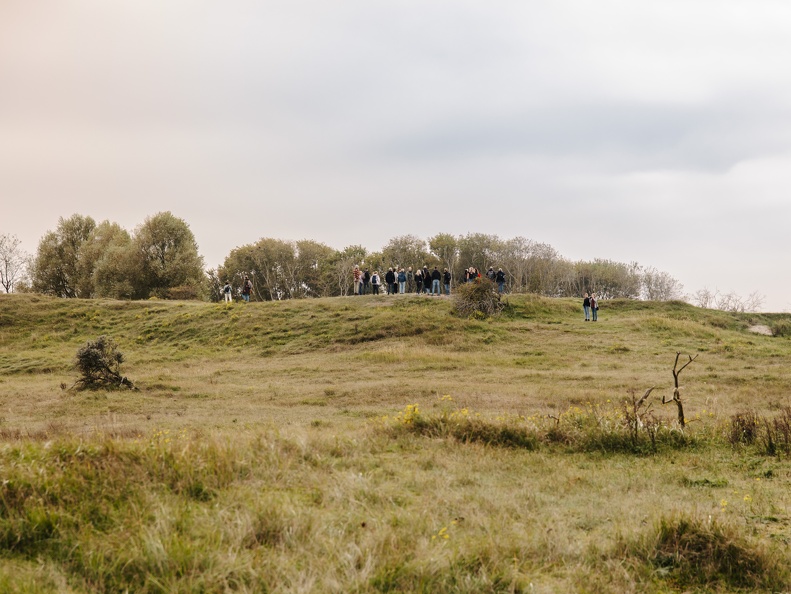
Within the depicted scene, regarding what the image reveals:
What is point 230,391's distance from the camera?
21156 mm

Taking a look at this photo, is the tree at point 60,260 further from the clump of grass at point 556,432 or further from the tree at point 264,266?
the clump of grass at point 556,432

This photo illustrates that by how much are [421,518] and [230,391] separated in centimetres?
1570

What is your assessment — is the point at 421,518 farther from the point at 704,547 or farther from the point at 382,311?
the point at 382,311

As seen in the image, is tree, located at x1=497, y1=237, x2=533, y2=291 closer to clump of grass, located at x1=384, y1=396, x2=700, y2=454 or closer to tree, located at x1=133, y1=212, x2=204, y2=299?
tree, located at x1=133, y1=212, x2=204, y2=299

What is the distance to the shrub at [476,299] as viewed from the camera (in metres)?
38.1

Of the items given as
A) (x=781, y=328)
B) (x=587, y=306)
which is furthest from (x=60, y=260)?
(x=781, y=328)

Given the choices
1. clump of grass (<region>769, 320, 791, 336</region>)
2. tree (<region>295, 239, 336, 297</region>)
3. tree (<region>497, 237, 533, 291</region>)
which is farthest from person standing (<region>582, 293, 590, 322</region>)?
tree (<region>295, 239, 336, 297</region>)

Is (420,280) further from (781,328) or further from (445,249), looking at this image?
(445,249)

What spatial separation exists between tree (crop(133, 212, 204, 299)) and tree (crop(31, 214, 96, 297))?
50.5ft

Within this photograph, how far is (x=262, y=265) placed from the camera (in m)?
86.5

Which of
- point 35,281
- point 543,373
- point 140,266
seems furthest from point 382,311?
point 35,281

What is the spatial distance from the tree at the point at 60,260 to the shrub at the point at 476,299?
57.9 m

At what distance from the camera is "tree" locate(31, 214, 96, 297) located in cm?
7875

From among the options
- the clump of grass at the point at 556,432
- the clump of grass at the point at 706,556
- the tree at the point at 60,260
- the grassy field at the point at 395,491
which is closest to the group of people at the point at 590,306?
the grassy field at the point at 395,491
